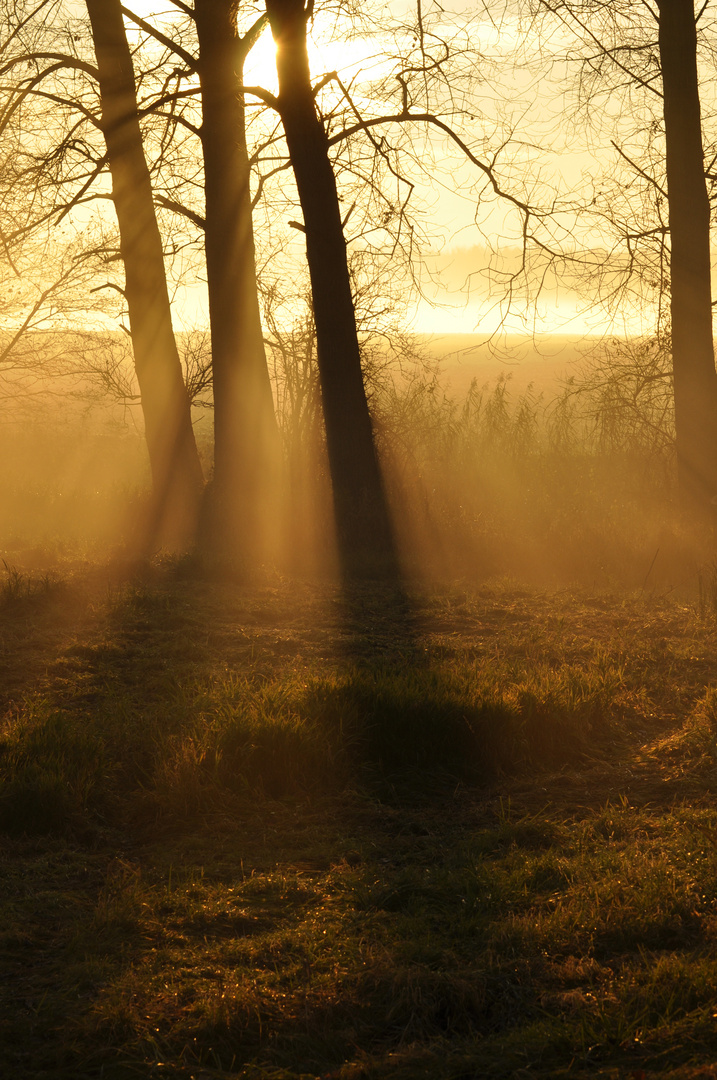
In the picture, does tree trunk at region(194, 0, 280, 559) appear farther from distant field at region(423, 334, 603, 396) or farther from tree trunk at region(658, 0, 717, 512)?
tree trunk at region(658, 0, 717, 512)

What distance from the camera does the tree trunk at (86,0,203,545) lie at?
453 inches

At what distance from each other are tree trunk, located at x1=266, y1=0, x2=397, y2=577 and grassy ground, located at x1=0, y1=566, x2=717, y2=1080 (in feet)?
9.36

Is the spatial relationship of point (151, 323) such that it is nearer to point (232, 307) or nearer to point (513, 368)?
point (232, 307)

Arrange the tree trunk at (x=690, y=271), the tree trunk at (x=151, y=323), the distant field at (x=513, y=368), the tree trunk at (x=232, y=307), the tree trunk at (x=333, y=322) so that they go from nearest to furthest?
the tree trunk at (x=333, y=322) < the tree trunk at (x=232, y=307) < the tree trunk at (x=690, y=271) < the tree trunk at (x=151, y=323) < the distant field at (x=513, y=368)

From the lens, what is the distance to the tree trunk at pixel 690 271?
33.9 ft

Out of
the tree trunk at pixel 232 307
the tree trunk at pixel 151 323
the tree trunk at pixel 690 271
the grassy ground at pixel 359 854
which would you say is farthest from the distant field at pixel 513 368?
the grassy ground at pixel 359 854

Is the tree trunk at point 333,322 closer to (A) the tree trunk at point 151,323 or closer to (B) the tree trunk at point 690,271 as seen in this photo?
(A) the tree trunk at point 151,323

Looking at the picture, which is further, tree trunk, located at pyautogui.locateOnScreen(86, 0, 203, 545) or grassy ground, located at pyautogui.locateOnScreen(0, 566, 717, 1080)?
tree trunk, located at pyautogui.locateOnScreen(86, 0, 203, 545)

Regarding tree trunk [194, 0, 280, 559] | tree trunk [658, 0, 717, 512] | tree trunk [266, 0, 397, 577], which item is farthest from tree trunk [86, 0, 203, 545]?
tree trunk [658, 0, 717, 512]

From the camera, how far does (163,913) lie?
322 cm

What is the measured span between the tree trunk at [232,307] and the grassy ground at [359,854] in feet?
13.3

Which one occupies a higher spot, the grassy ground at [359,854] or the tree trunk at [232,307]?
the tree trunk at [232,307]

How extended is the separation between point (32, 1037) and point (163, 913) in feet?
2.36

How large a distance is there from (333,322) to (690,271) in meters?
4.08
